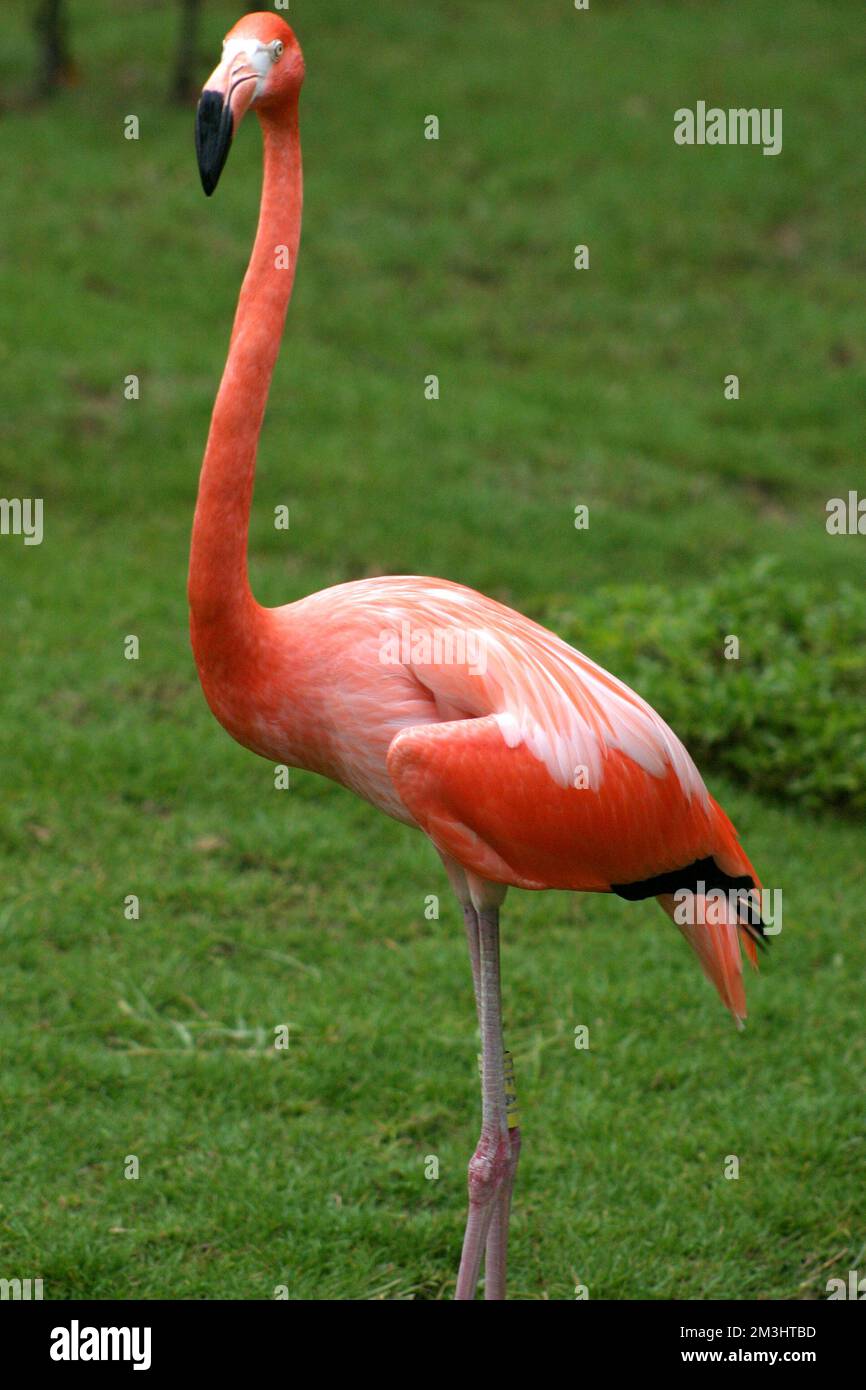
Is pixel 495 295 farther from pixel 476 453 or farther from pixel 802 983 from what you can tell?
pixel 802 983

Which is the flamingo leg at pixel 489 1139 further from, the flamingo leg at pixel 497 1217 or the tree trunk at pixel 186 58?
the tree trunk at pixel 186 58

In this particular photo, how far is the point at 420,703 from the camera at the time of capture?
12.4 ft

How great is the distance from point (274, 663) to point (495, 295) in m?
8.92

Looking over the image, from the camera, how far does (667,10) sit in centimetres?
1611

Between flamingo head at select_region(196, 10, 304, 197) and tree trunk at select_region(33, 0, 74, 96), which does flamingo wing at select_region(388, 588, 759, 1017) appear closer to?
flamingo head at select_region(196, 10, 304, 197)

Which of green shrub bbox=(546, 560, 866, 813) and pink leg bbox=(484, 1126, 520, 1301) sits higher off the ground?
green shrub bbox=(546, 560, 866, 813)

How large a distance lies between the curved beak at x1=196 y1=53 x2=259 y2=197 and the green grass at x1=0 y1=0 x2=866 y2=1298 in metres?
2.88

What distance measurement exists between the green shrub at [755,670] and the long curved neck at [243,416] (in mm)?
3664

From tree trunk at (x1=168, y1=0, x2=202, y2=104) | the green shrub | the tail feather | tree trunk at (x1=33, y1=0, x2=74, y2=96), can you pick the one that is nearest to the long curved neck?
the tail feather

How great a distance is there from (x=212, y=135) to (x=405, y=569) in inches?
195

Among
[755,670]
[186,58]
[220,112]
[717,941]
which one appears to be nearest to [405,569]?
[755,670]

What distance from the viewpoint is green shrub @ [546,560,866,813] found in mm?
7039

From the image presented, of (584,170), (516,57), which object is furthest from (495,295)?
(516,57)

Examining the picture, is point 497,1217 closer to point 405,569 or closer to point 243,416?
point 243,416
